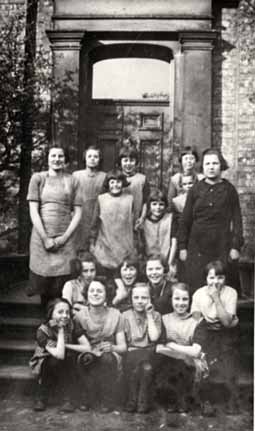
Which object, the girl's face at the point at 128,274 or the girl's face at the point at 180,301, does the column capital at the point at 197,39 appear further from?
the girl's face at the point at 180,301

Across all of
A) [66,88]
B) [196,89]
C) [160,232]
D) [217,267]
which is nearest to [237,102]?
[196,89]

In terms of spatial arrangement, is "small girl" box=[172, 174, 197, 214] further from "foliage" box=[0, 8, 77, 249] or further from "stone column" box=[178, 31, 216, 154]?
"foliage" box=[0, 8, 77, 249]

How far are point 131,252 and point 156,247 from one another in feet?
0.79

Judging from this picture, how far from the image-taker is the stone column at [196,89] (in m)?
6.22

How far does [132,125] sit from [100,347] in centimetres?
385

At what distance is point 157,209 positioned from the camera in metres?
4.14

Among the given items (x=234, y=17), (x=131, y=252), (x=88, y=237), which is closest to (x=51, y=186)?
(x=88, y=237)

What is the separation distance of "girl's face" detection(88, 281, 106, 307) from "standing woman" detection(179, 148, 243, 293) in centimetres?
72

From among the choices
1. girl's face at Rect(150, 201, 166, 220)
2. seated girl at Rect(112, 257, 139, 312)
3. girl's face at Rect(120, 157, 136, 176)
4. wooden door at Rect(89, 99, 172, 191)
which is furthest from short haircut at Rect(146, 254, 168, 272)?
wooden door at Rect(89, 99, 172, 191)

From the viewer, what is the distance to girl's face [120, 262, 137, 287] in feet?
12.3

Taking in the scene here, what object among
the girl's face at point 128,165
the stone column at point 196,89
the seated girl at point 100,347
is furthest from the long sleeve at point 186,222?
the stone column at point 196,89

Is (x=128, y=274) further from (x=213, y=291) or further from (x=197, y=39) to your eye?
(x=197, y=39)

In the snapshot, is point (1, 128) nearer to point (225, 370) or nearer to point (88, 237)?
point (88, 237)

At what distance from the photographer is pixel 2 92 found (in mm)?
5496
